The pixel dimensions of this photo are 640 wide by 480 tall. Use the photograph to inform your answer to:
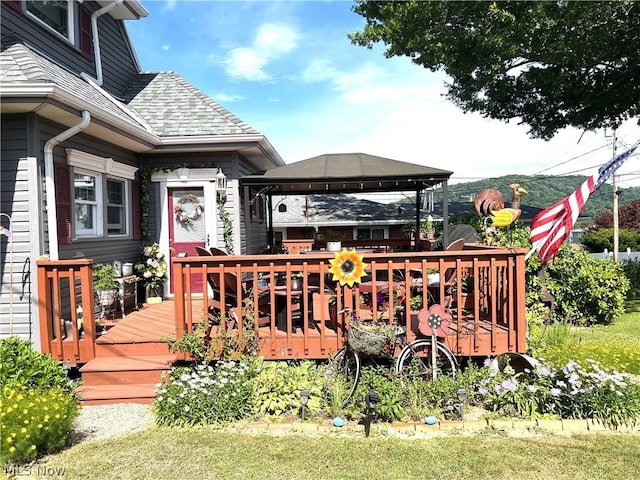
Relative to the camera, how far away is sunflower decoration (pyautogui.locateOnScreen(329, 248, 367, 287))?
160 inches

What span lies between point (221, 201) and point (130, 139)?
1782 millimetres

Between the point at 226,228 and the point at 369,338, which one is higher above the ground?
the point at 226,228

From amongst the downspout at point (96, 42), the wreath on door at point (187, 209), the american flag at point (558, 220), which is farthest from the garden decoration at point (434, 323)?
the downspout at point (96, 42)

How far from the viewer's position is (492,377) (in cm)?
391

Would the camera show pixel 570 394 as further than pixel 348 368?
No

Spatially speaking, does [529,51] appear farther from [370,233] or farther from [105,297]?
[370,233]

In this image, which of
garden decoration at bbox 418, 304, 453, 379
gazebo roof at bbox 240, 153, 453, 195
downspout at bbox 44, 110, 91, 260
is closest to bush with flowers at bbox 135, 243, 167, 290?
downspout at bbox 44, 110, 91, 260

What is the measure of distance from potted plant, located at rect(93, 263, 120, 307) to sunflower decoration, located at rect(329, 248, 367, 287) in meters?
3.46

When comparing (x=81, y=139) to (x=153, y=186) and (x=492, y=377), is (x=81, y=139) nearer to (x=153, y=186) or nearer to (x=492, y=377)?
(x=153, y=186)

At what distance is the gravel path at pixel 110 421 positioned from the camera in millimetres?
3559

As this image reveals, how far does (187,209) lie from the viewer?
7707mm

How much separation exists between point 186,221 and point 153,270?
3.37 feet

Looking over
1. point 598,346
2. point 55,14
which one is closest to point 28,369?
point 55,14

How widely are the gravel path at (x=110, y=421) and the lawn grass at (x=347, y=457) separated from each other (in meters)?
0.17
